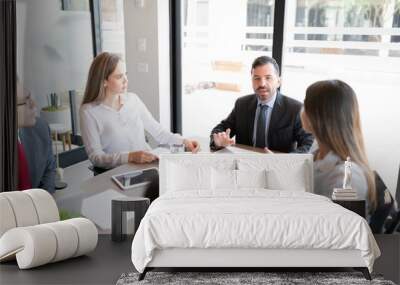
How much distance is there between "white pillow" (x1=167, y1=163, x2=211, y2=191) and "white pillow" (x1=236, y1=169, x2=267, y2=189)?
0.29 meters

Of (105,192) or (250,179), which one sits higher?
(250,179)

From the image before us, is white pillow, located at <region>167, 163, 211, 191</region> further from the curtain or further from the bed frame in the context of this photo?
the curtain

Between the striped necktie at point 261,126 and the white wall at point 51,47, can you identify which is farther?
the striped necktie at point 261,126

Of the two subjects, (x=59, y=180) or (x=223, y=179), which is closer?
(x=223, y=179)

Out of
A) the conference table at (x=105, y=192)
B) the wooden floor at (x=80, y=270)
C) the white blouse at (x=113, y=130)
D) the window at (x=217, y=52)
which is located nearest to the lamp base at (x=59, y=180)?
the conference table at (x=105, y=192)

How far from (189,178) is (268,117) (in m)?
1.13

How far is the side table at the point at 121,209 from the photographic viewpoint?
6148mm

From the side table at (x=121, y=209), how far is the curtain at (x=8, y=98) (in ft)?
3.57

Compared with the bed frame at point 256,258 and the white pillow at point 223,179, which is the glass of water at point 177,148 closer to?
the white pillow at point 223,179

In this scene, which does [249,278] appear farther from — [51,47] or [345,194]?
[51,47]

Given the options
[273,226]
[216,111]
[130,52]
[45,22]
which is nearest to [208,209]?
A: [273,226]

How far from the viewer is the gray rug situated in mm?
4910

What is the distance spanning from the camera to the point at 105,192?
6699 mm

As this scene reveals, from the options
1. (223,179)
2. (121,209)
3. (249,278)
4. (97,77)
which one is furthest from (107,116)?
(249,278)
